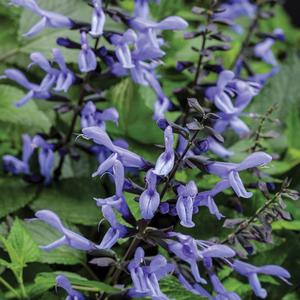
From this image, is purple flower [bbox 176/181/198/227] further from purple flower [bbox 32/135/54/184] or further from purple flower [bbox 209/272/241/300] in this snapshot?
purple flower [bbox 32/135/54/184]

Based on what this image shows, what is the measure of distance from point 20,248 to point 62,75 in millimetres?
291

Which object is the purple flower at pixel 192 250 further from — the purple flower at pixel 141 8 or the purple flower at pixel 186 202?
the purple flower at pixel 141 8

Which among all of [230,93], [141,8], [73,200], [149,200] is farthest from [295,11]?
[149,200]

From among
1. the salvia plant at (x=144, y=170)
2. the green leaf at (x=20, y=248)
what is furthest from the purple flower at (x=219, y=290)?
the green leaf at (x=20, y=248)

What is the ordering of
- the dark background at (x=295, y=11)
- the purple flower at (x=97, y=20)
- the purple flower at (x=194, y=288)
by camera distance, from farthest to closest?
the dark background at (x=295, y=11) → the purple flower at (x=97, y=20) → the purple flower at (x=194, y=288)

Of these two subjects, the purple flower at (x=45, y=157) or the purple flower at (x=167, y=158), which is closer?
the purple flower at (x=167, y=158)

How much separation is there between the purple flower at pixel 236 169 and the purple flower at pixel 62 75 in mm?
288

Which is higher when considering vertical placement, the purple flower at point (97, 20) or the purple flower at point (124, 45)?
the purple flower at point (97, 20)

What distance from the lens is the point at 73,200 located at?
1.03 meters

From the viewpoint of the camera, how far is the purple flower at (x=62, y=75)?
96 cm

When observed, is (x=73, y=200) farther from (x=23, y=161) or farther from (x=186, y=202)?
(x=186, y=202)

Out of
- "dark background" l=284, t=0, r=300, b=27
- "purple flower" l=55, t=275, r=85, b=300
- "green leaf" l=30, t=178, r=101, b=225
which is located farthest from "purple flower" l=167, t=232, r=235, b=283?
"dark background" l=284, t=0, r=300, b=27

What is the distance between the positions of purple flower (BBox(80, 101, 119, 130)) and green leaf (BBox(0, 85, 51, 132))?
0.09m

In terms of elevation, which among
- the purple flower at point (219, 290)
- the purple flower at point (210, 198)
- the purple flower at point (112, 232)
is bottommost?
the purple flower at point (219, 290)
